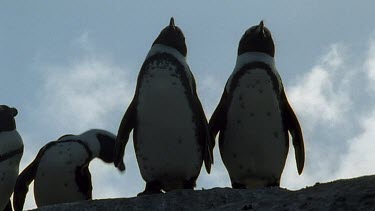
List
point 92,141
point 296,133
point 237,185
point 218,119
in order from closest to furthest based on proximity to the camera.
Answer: point 237,185 < point 218,119 < point 296,133 < point 92,141

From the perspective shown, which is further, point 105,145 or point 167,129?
point 105,145

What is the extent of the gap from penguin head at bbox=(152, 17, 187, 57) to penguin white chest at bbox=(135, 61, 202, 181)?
65 cm

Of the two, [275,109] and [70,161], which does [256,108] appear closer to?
[275,109]

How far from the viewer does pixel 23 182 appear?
26.1 ft

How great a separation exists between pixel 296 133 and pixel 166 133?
1.38 metres

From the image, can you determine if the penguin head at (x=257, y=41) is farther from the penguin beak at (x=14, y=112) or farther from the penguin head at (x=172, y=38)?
the penguin beak at (x=14, y=112)

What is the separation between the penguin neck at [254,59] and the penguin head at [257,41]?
55 mm

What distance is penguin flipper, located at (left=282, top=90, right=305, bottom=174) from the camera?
7520 mm

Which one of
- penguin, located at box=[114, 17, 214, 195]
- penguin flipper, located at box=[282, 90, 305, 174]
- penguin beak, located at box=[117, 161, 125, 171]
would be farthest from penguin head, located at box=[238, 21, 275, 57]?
penguin beak, located at box=[117, 161, 125, 171]

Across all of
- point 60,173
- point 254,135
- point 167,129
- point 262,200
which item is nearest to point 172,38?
point 167,129

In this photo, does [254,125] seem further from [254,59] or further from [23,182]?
[23,182]

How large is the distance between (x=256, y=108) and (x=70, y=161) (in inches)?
75.6

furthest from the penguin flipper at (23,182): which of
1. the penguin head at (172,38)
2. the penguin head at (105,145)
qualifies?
the penguin head at (172,38)

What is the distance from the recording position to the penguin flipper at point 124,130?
7.28 meters
